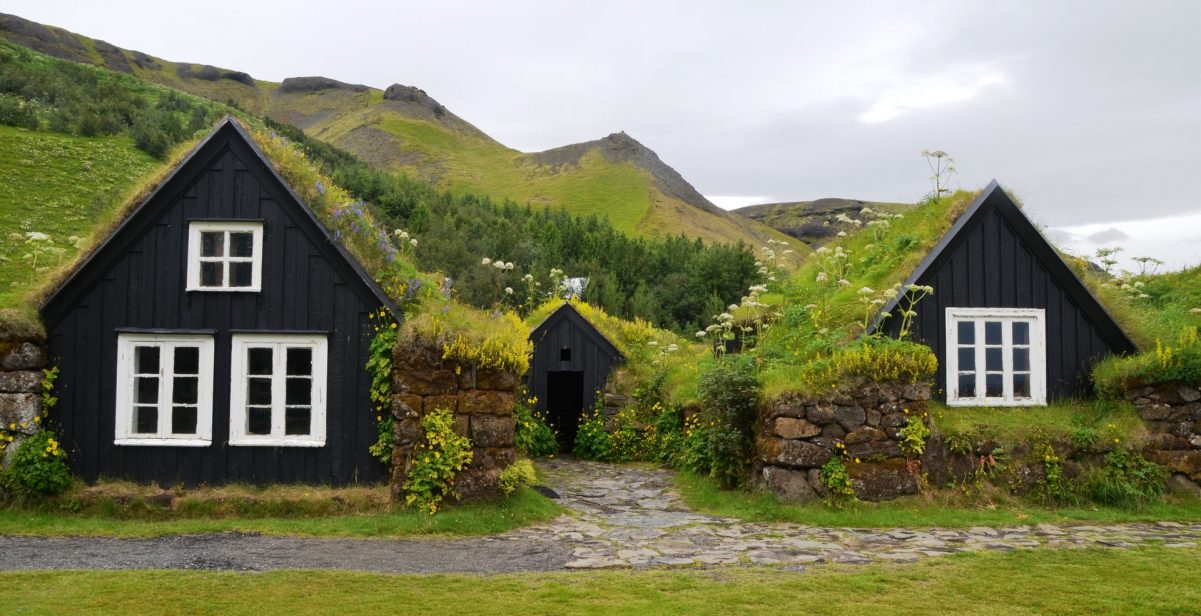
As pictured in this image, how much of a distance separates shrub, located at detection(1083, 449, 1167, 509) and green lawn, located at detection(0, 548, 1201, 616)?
3532 mm

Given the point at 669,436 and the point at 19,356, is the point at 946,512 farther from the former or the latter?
the point at 19,356

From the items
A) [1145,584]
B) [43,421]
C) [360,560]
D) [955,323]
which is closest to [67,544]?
[43,421]

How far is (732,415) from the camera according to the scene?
13.8 meters

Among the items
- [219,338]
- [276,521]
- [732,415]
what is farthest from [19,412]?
[732,415]

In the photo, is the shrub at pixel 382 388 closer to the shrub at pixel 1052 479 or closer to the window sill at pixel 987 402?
the window sill at pixel 987 402

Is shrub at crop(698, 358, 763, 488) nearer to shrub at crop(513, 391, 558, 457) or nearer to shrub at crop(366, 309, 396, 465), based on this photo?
shrub at crop(366, 309, 396, 465)

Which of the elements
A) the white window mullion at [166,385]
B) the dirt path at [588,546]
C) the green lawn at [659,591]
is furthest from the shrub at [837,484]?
the white window mullion at [166,385]

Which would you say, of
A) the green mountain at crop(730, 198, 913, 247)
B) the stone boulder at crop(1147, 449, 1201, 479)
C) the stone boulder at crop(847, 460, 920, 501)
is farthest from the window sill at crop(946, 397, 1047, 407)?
the green mountain at crop(730, 198, 913, 247)

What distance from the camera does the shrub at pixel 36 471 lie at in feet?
37.6

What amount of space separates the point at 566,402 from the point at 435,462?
38.2 ft

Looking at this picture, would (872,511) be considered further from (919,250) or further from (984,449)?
(919,250)

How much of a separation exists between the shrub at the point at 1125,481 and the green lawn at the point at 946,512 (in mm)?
204

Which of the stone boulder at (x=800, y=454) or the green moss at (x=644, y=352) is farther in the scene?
the green moss at (x=644, y=352)

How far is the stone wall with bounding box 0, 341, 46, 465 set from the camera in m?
11.5
